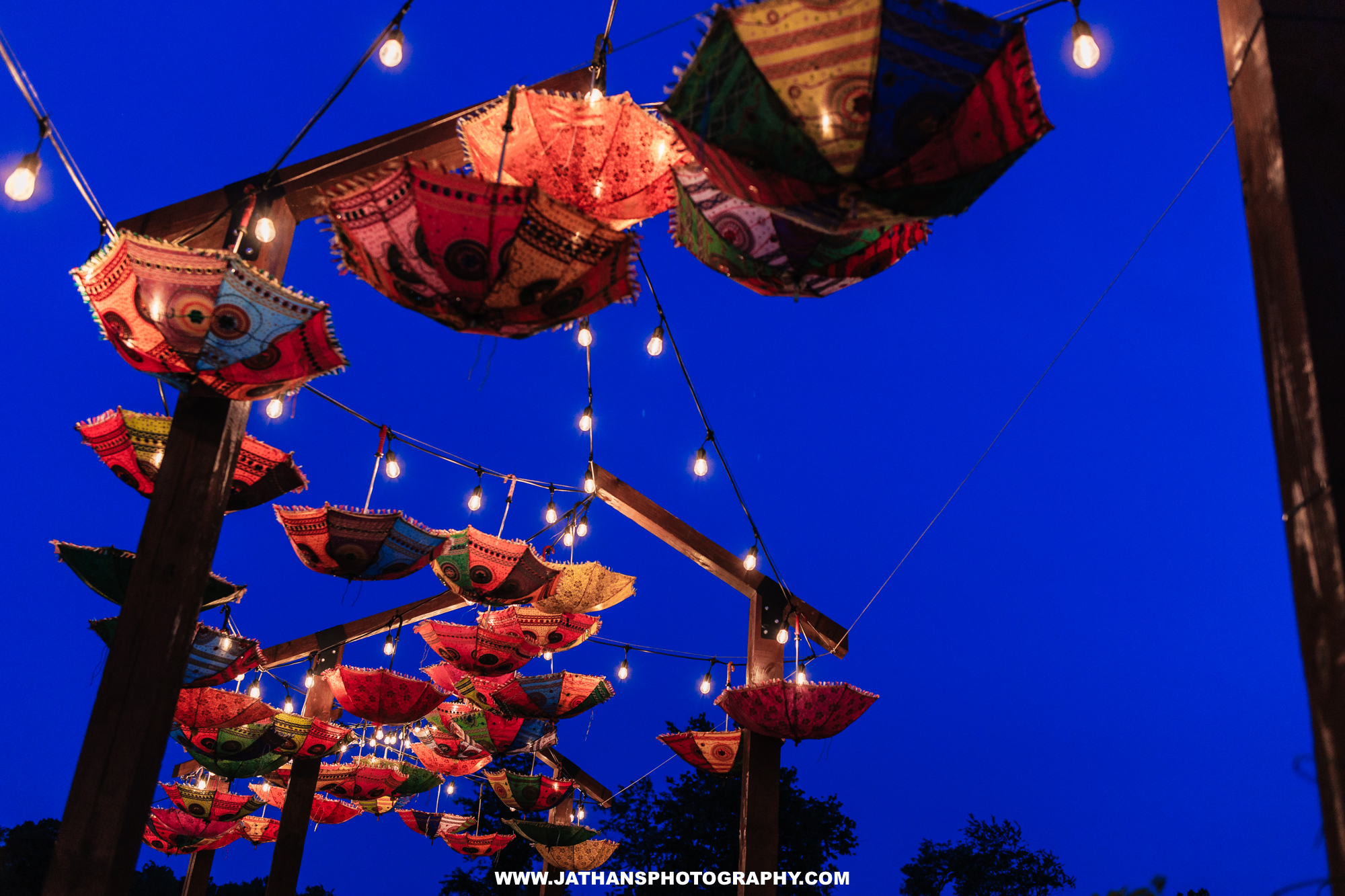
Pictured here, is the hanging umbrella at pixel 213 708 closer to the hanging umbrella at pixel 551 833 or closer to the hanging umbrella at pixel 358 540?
the hanging umbrella at pixel 358 540

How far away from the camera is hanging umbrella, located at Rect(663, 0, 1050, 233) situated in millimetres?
2494

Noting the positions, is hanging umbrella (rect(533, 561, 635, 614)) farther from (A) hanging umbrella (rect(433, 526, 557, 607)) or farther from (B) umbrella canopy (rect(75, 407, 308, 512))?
(B) umbrella canopy (rect(75, 407, 308, 512))

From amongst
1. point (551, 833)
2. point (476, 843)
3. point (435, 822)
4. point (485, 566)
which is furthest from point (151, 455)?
point (435, 822)

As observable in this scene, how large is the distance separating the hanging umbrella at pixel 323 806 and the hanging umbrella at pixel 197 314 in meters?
9.42

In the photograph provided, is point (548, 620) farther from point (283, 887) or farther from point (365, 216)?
point (365, 216)

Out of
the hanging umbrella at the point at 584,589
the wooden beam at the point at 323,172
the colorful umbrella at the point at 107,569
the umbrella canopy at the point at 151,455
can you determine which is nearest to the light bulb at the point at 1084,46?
the wooden beam at the point at 323,172

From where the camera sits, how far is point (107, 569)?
14.2 ft

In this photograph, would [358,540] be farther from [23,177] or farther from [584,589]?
[23,177]

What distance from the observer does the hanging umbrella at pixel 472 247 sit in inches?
119

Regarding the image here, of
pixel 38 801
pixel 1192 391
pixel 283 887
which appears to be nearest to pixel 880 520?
pixel 1192 391

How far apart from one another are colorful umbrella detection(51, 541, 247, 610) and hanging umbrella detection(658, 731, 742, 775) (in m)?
5.24

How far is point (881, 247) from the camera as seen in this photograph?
3.45 meters

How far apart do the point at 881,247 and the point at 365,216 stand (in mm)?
1823

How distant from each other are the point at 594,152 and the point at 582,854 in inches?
483
